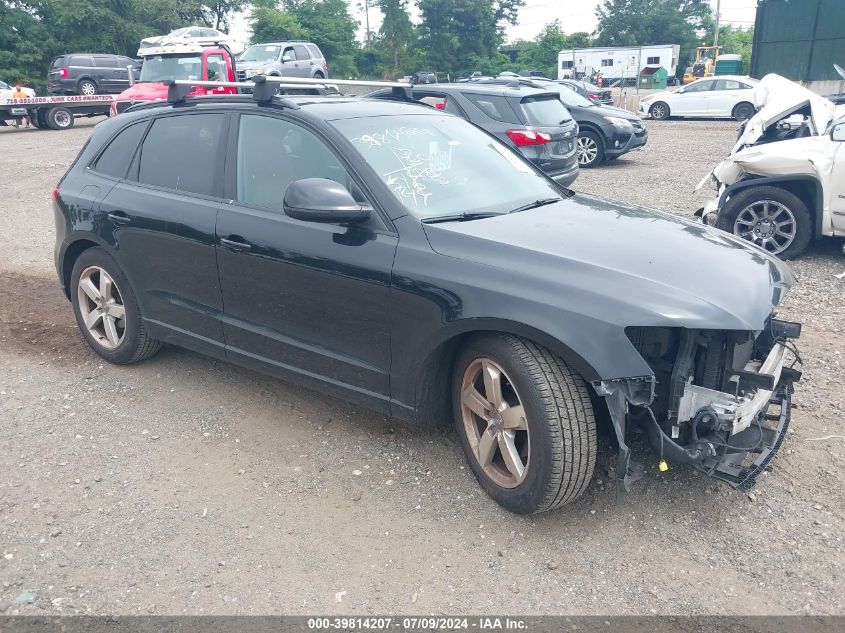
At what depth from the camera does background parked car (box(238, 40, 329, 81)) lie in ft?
76.0

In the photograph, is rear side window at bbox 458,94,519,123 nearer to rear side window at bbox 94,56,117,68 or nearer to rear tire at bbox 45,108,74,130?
rear tire at bbox 45,108,74,130

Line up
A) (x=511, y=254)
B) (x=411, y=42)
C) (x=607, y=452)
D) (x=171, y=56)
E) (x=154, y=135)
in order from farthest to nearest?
(x=411, y=42)
(x=171, y=56)
(x=154, y=135)
(x=607, y=452)
(x=511, y=254)

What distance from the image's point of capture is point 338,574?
2.86 metres

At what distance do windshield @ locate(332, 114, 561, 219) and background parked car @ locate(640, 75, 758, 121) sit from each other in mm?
20618

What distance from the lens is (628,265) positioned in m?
2.99

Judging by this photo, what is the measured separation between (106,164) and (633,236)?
3438 mm

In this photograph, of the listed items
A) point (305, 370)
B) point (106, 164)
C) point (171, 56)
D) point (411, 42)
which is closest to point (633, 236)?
point (305, 370)

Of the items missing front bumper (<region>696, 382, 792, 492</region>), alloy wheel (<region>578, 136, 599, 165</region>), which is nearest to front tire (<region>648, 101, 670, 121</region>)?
alloy wheel (<region>578, 136, 599, 165</region>)

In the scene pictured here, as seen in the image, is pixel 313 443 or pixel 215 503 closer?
pixel 215 503

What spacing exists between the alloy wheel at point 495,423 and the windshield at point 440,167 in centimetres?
83

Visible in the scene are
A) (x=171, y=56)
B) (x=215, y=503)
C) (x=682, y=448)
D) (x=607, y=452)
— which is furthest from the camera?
(x=171, y=56)

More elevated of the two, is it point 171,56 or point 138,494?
point 171,56

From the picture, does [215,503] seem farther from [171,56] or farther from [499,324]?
[171,56]

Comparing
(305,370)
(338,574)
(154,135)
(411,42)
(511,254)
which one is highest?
(411,42)
